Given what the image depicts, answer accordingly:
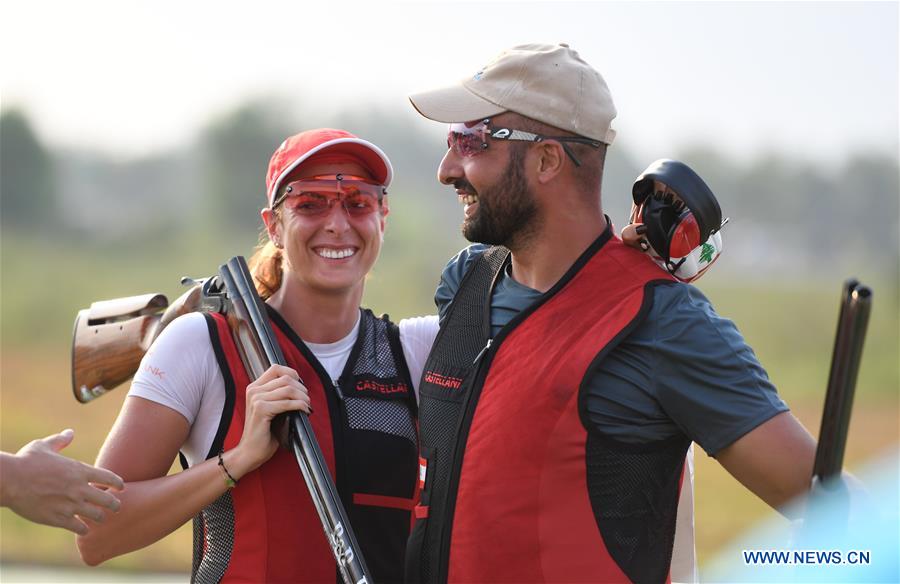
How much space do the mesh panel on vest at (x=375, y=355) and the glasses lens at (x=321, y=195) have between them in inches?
16.1

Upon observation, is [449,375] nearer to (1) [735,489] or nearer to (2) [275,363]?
(2) [275,363]

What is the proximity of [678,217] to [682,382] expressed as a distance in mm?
509

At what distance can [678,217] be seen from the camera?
10.1 ft

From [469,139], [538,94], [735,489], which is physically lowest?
[735,489]

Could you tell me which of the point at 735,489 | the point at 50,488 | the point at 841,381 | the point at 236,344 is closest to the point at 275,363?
the point at 236,344

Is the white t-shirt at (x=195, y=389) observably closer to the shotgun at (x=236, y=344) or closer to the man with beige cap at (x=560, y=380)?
the shotgun at (x=236, y=344)

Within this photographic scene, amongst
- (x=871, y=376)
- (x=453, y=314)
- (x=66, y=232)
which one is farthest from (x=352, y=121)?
(x=453, y=314)

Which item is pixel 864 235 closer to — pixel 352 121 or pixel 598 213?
pixel 352 121

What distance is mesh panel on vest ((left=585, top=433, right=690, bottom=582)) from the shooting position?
2.95m

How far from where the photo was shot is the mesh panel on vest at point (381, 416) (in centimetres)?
344

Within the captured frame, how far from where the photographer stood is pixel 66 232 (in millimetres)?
26453

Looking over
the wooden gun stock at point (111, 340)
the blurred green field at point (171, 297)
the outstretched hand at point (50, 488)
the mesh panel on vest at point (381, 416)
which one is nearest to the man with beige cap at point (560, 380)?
the mesh panel on vest at point (381, 416)

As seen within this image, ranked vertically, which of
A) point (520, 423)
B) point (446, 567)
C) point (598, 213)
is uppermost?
point (598, 213)

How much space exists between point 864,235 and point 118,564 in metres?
21.5
